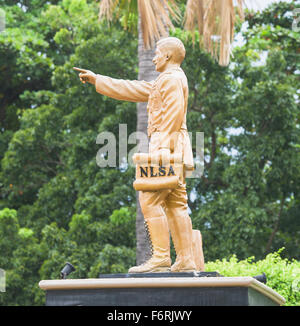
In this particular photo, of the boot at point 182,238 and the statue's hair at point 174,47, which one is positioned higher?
the statue's hair at point 174,47

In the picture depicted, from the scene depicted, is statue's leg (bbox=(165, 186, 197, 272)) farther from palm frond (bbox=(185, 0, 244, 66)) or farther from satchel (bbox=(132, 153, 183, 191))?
palm frond (bbox=(185, 0, 244, 66))

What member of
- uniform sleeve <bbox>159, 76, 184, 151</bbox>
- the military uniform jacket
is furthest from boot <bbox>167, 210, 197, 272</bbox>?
uniform sleeve <bbox>159, 76, 184, 151</bbox>

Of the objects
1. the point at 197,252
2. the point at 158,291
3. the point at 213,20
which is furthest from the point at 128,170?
the point at 158,291

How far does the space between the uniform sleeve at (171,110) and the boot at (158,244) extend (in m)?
0.70

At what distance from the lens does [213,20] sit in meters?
10.8

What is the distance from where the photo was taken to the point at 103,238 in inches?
506

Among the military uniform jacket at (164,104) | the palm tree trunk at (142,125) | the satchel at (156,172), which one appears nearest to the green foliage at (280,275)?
the palm tree trunk at (142,125)

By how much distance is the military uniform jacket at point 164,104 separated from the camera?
20.0 feet

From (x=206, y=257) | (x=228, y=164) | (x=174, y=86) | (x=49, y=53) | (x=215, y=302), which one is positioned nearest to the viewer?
(x=215, y=302)

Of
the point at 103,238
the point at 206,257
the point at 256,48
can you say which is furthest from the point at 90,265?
the point at 256,48

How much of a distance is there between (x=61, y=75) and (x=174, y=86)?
8787mm

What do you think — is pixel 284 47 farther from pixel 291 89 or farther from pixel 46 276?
pixel 46 276
